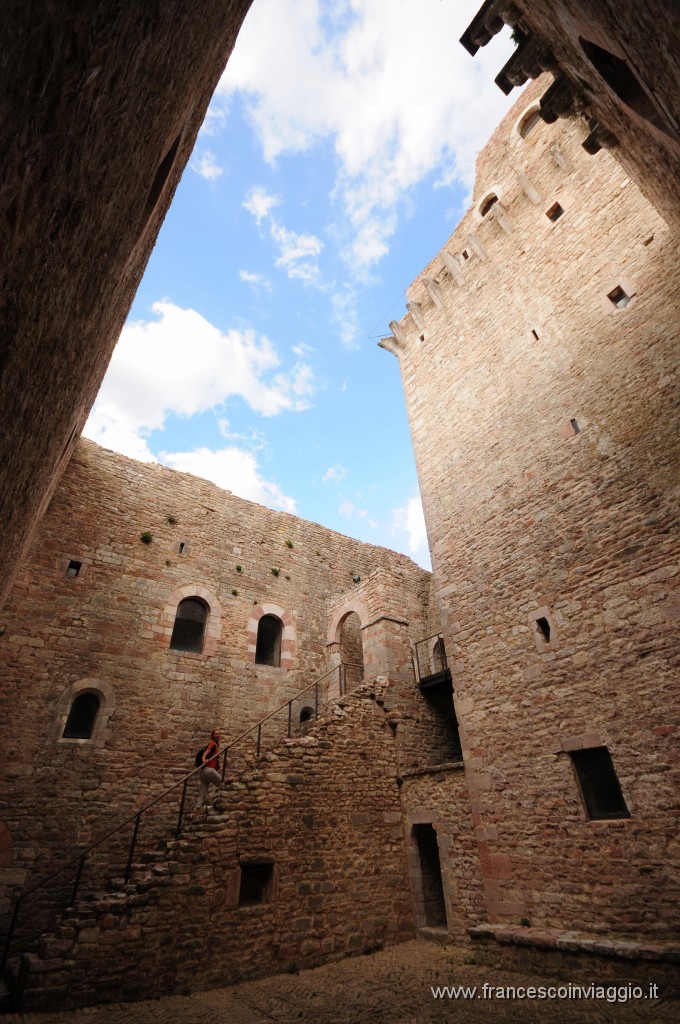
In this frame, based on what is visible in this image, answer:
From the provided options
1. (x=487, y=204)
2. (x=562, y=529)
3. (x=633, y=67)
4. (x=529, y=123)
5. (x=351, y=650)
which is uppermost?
(x=529, y=123)

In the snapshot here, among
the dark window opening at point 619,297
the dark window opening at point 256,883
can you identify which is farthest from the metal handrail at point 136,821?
the dark window opening at point 619,297

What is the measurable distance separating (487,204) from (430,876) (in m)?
15.5

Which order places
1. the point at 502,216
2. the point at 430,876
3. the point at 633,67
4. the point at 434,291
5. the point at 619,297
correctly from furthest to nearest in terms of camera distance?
the point at 434,291 → the point at 502,216 → the point at 430,876 → the point at 619,297 → the point at 633,67

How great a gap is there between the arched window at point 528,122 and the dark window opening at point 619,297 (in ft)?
20.3

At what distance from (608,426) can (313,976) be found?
948 centimetres

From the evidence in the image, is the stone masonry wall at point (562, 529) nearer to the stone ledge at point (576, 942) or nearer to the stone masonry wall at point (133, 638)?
the stone ledge at point (576, 942)

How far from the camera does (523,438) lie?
9461mm

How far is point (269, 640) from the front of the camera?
524 inches

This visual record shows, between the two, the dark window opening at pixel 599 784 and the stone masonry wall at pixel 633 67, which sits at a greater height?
the stone masonry wall at pixel 633 67

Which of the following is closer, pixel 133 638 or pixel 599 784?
pixel 599 784

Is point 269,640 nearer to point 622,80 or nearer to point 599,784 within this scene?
point 599,784

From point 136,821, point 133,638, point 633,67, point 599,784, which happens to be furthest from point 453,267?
point 136,821

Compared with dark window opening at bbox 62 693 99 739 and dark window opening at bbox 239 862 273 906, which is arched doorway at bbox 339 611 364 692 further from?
dark window opening at bbox 62 693 99 739

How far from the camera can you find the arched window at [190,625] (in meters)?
11.5
